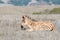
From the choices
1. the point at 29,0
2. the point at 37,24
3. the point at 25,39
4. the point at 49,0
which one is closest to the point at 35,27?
the point at 37,24

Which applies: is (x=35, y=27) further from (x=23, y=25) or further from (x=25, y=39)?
(x=25, y=39)

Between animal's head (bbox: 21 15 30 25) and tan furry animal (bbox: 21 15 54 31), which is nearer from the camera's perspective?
animal's head (bbox: 21 15 30 25)

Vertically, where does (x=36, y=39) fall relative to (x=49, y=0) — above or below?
above

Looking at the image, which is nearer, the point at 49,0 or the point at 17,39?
the point at 17,39

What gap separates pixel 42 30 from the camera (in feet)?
43.2

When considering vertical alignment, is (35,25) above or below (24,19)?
below

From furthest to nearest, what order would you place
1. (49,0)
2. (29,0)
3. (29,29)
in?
(49,0) → (29,0) → (29,29)

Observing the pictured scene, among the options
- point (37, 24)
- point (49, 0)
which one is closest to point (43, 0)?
point (49, 0)

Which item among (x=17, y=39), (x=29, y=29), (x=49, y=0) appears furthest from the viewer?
(x=49, y=0)

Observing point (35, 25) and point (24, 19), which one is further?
point (35, 25)

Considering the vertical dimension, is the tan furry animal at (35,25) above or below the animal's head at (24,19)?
below

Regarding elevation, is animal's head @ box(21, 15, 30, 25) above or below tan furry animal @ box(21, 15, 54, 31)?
above

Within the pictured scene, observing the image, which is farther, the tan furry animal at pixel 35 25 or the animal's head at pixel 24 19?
the tan furry animal at pixel 35 25

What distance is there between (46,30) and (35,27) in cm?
51
